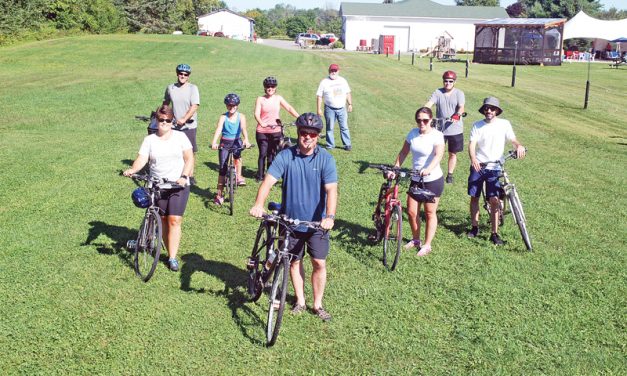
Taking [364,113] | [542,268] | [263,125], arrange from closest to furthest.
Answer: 1. [542,268]
2. [263,125]
3. [364,113]

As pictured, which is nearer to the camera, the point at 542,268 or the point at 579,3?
the point at 542,268

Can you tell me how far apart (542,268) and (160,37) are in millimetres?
51011

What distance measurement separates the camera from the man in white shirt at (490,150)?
898 centimetres

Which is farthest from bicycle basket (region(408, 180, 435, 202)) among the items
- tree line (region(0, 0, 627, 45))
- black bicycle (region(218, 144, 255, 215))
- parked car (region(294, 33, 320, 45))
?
parked car (region(294, 33, 320, 45))

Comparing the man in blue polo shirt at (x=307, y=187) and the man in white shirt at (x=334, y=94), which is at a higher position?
the man in white shirt at (x=334, y=94)

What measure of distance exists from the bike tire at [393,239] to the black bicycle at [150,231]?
9.27 ft

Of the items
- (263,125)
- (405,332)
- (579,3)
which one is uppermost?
(579,3)

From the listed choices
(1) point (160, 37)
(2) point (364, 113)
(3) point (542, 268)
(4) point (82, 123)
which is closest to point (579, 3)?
(1) point (160, 37)

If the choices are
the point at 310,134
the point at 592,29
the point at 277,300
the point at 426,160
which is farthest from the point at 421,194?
the point at 592,29

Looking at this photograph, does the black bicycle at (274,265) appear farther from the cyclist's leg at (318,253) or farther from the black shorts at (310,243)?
the cyclist's leg at (318,253)

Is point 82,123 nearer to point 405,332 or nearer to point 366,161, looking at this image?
point 366,161

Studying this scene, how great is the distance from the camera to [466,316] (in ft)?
22.8

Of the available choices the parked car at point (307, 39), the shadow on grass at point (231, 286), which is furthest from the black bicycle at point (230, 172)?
the parked car at point (307, 39)

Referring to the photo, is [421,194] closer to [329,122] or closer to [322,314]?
[322,314]
